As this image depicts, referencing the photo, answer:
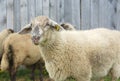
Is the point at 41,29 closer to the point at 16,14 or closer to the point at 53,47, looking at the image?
the point at 53,47

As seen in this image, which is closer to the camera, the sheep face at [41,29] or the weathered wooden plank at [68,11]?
the sheep face at [41,29]

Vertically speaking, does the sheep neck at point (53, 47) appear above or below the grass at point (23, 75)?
above

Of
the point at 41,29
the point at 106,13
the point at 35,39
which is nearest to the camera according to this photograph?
the point at 35,39

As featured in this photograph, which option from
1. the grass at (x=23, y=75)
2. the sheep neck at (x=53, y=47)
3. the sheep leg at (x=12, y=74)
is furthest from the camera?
the grass at (x=23, y=75)

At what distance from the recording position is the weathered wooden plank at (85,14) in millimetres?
10812

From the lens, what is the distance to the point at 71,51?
22.7 ft

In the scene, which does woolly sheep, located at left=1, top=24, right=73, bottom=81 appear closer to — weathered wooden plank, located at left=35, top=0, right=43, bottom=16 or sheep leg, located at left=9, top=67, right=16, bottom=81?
sheep leg, located at left=9, top=67, right=16, bottom=81

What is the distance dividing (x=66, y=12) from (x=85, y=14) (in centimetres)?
54

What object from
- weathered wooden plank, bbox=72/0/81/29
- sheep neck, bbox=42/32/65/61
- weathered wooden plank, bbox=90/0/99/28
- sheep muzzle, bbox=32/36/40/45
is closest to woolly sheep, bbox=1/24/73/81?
weathered wooden plank, bbox=72/0/81/29

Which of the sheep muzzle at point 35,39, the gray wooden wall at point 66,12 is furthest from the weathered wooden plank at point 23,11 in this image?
the sheep muzzle at point 35,39

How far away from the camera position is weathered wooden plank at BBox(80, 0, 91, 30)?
10.8 meters

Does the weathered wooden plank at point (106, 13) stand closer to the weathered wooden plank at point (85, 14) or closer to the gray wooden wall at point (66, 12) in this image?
the gray wooden wall at point (66, 12)

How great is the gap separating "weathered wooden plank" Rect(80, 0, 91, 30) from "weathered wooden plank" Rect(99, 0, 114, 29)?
0.33m

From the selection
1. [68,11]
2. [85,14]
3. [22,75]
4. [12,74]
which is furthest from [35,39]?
[85,14]
